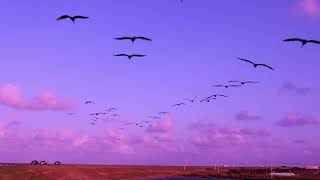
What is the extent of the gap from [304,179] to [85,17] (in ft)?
481

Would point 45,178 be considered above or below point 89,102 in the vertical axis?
below

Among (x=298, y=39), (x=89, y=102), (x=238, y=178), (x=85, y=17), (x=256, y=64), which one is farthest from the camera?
(x=238, y=178)

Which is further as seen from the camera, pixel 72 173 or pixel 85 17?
pixel 72 173

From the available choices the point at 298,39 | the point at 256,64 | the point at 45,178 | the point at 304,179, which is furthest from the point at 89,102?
the point at 304,179

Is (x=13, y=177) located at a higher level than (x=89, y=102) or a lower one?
lower

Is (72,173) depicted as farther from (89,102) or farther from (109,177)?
(89,102)

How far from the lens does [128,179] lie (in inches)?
7751

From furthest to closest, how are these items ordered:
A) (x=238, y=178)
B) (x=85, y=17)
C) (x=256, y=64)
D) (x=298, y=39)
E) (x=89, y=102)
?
(x=238, y=178), (x=89, y=102), (x=256, y=64), (x=298, y=39), (x=85, y=17)

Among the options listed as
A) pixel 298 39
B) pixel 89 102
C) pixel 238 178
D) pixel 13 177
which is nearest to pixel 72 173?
pixel 13 177

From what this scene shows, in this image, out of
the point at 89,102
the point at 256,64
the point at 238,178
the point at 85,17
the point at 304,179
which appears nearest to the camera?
the point at 85,17

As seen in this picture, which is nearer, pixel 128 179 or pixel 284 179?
pixel 284 179

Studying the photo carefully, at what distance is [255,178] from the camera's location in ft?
616

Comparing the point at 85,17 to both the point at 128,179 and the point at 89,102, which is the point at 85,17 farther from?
the point at 128,179

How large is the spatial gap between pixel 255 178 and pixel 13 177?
266ft
